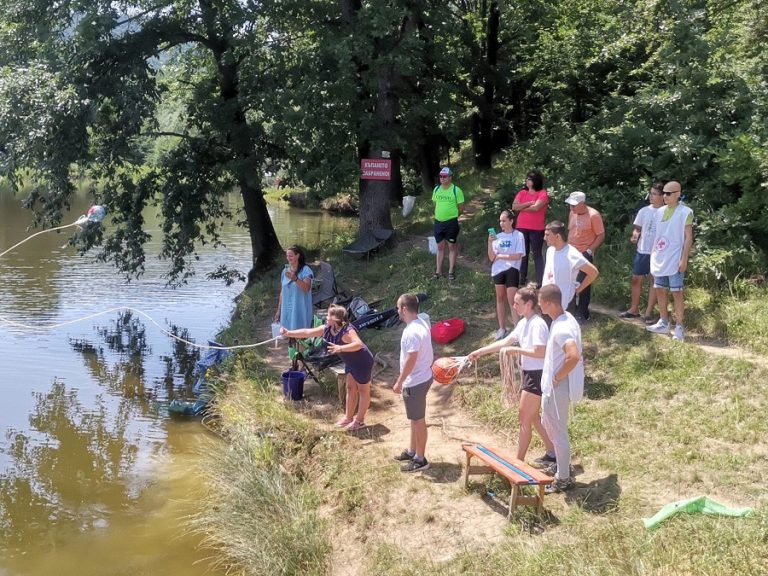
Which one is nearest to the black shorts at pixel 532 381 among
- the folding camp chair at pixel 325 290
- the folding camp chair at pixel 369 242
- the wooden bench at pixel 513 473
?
the wooden bench at pixel 513 473

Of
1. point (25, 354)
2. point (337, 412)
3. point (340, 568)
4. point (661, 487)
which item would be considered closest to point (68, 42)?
point (25, 354)

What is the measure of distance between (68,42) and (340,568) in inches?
447

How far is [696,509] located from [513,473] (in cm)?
130

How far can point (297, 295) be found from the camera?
923cm

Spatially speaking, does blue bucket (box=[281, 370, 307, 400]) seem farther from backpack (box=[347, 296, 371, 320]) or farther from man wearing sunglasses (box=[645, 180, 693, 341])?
man wearing sunglasses (box=[645, 180, 693, 341])

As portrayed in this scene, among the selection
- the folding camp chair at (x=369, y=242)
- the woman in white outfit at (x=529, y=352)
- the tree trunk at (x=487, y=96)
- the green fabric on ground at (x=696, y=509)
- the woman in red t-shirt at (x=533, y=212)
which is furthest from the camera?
the tree trunk at (x=487, y=96)

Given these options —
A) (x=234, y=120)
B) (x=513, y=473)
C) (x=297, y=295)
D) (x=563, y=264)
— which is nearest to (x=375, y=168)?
(x=234, y=120)

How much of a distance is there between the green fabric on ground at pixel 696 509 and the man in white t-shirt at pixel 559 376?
0.85 m

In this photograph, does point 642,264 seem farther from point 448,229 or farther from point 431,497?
point 431,497

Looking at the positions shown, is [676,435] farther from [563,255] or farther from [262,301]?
[262,301]

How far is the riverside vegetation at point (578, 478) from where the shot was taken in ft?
16.6

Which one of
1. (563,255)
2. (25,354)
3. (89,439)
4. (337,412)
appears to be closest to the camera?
(563,255)

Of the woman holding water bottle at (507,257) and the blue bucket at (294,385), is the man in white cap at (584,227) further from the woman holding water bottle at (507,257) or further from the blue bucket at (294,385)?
the blue bucket at (294,385)

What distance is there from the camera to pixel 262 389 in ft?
29.3
